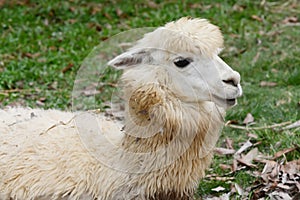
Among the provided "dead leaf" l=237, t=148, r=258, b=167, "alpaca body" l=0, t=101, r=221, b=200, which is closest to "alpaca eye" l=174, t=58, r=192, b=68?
"alpaca body" l=0, t=101, r=221, b=200

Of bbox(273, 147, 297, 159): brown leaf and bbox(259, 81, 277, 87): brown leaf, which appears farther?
bbox(259, 81, 277, 87): brown leaf

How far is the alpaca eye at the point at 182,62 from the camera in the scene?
153 inches

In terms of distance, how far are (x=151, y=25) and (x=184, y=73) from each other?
5915mm

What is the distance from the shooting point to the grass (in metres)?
6.54

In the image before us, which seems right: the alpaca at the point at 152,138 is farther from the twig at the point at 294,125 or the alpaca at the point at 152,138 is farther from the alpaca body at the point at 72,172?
the twig at the point at 294,125

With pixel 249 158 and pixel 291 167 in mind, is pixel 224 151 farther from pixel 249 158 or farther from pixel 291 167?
pixel 291 167

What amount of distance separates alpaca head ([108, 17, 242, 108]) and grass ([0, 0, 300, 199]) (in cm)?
133

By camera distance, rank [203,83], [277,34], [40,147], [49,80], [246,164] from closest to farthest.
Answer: [203,83]
[40,147]
[246,164]
[49,80]
[277,34]

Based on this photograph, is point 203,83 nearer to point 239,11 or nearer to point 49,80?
point 49,80

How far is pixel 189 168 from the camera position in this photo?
156 inches

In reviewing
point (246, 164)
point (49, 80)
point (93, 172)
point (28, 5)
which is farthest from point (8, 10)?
point (93, 172)

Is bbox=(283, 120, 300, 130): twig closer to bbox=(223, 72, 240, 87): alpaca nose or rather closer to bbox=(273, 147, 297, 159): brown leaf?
bbox=(273, 147, 297, 159): brown leaf

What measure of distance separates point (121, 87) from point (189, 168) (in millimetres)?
646

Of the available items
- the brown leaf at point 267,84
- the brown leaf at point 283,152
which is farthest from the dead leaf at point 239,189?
the brown leaf at point 267,84
